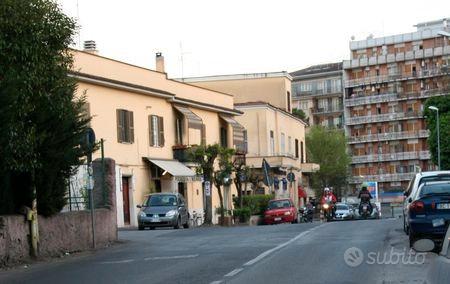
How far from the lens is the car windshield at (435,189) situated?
16844 mm

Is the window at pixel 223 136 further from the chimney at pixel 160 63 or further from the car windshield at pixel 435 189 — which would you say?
the car windshield at pixel 435 189

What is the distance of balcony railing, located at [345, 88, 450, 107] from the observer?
110 m

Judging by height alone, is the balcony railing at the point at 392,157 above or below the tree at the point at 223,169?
above

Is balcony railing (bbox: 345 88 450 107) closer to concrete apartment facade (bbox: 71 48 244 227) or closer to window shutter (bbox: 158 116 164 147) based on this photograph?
concrete apartment facade (bbox: 71 48 244 227)

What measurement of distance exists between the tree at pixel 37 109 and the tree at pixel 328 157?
7097 cm

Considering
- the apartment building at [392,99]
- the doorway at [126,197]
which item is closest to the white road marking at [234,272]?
the doorway at [126,197]

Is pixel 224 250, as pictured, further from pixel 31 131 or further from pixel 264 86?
pixel 264 86

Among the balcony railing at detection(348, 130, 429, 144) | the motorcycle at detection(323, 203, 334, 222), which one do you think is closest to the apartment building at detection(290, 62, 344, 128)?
the balcony railing at detection(348, 130, 429, 144)

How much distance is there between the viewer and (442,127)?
79.6 m

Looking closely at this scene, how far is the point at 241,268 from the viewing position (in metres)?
15.0

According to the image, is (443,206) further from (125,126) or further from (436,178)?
(125,126)

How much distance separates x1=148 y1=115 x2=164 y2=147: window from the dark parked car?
29.7 meters

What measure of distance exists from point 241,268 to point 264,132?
50022 millimetres

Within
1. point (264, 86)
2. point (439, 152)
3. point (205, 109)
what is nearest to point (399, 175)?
Result: point (439, 152)
